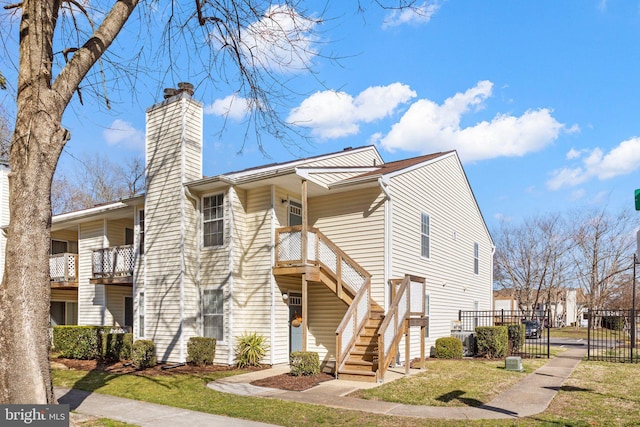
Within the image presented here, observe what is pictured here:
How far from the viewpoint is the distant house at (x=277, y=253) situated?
14273 mm

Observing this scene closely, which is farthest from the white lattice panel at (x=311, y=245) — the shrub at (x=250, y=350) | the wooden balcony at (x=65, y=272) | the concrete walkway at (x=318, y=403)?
the wooden balcony at (x=65, y=272)

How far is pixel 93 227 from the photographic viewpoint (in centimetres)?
2088

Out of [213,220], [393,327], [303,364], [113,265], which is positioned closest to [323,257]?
[393,327]

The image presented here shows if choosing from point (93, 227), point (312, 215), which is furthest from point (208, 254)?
point (93, 227)

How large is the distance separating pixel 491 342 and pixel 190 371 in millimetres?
9403

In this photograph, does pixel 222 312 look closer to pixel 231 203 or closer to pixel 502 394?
pixel 231 203

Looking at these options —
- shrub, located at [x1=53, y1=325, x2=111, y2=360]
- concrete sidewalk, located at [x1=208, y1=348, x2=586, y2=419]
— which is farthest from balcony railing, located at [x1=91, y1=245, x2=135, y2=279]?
concrete sidewalk, located at [x1=208, y1=348, x2=586, y2=419]

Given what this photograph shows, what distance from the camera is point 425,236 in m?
17.6

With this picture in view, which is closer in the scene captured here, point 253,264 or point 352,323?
point 352,323

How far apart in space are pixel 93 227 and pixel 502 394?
54.6ft

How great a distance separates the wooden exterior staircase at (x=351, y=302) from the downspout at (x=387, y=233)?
1.45ft

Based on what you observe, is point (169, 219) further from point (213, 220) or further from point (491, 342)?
point (491, 342)

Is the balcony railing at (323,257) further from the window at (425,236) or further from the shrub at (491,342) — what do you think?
the shrub at (491,342)

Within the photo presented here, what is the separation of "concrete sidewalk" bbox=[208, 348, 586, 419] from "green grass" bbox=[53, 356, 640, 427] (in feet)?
0.94
